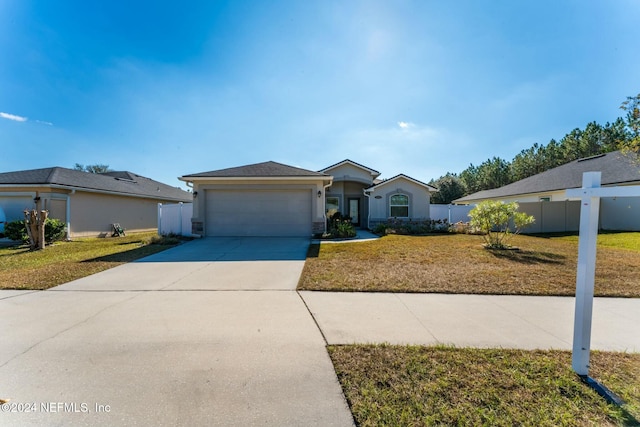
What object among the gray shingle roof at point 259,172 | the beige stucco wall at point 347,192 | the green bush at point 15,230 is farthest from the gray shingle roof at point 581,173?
the green bush at point 15,230

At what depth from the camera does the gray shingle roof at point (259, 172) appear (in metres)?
12.9

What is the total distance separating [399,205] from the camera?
1795 centimetres

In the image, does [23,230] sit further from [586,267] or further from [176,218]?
[586,267]

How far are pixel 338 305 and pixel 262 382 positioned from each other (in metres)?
2.27

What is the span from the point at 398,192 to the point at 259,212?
31.3 feet

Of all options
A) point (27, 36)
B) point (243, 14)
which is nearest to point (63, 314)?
point (243, 14)

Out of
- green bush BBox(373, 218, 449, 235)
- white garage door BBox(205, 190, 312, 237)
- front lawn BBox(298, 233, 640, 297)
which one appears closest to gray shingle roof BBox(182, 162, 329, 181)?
white garage door BBox(205, 190, 312, 237)

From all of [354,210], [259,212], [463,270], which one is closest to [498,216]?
[463,270]

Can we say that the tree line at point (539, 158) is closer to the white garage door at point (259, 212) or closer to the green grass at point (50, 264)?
the white garage door at point (259, 212)

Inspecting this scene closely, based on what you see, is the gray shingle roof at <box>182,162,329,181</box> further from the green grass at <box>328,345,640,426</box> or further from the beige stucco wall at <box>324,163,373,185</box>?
the green grass at <box>328,345,640,426</box>

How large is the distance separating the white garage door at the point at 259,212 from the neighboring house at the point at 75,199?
7.88 meters

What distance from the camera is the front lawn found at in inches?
218

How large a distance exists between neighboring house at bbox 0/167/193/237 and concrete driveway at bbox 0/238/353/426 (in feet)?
39.2

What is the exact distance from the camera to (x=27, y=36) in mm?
9586
